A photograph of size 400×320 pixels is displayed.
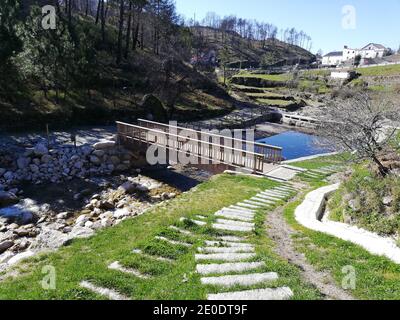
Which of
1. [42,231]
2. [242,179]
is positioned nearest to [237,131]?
[242,179]

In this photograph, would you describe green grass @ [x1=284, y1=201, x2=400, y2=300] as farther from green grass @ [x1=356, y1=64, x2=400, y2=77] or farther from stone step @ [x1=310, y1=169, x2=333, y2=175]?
green grass @ [x1=356, y1=64, x2=400, y2=77]

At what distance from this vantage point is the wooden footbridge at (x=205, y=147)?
15.2 meters

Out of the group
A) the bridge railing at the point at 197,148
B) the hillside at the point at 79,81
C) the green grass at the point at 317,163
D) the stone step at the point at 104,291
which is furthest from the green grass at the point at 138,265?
the hillside at the point at 79,81

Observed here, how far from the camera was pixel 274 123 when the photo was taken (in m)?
41.5

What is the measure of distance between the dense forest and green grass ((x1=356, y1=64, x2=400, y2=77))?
40987 mm

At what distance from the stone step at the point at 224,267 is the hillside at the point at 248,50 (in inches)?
3676

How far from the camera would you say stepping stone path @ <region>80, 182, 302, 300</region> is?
482cm

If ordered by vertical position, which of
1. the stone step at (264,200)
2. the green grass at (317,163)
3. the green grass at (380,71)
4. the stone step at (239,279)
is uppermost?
the green grass at (380,71)

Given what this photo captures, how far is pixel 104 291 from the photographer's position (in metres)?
5.16

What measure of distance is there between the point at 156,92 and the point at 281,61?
92.2m

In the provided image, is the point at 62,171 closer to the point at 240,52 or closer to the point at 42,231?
the point at 42,231

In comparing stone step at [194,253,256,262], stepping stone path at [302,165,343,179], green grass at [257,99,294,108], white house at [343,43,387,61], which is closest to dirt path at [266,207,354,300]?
stone step at [194,253,256,262]

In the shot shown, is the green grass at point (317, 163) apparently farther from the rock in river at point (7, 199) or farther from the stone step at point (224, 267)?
the rock in river at point (7, 199)
